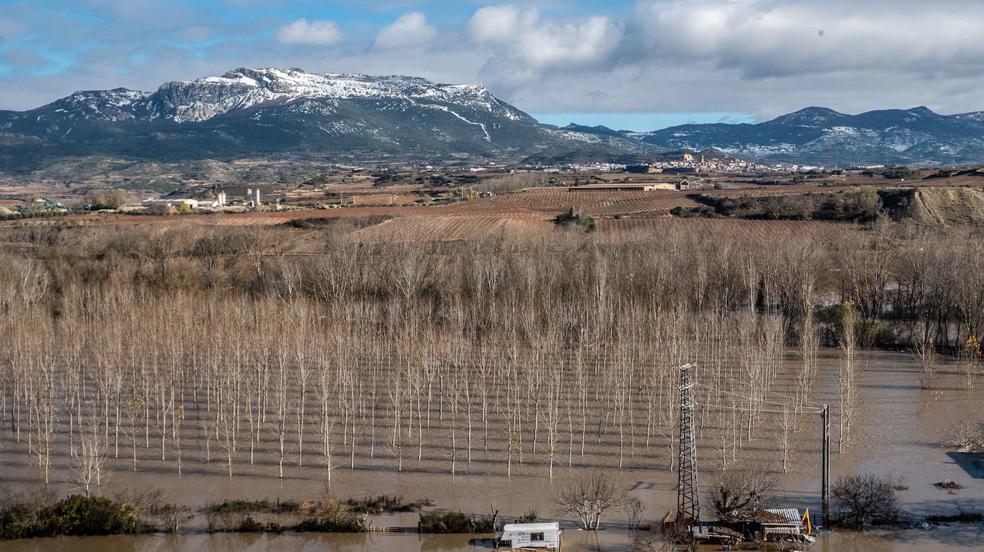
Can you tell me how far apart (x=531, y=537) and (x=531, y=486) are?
4.22 meters

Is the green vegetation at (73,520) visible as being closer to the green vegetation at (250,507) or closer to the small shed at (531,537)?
the green vegetation at (250,507)

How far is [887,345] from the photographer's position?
41844 mm

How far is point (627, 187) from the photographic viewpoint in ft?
344

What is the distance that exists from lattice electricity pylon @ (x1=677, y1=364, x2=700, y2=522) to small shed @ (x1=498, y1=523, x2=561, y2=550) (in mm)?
2848

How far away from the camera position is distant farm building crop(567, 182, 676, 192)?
10209cm

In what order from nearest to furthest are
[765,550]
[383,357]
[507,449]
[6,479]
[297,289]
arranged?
[765,550] → [6,479] → [507,449] → [383,357] → [297,289]

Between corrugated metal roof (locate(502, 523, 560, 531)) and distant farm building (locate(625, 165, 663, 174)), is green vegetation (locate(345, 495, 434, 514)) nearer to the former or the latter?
corrugated metal roof (locate(502, 523, 560, 531))

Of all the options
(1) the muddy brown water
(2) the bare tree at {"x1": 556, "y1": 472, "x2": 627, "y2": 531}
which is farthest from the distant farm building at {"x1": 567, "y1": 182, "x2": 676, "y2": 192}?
(2) the bare tree at {"x1": 556, "y1": 472, "x2": 627, "y2": 531}

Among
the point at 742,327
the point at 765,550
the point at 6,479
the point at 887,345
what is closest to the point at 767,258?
the point at 887,345

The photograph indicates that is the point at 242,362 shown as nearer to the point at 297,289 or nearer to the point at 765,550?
the point at 297,289

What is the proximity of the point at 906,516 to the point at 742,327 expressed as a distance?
15.4m

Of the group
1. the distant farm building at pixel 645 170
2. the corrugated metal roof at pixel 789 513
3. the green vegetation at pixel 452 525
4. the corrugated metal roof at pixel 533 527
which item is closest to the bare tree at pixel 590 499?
the corrugated metal roof at pixel 533 527

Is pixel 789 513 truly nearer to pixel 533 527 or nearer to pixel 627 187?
pixel 533 527

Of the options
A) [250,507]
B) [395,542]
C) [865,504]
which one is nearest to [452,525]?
[395,542]
